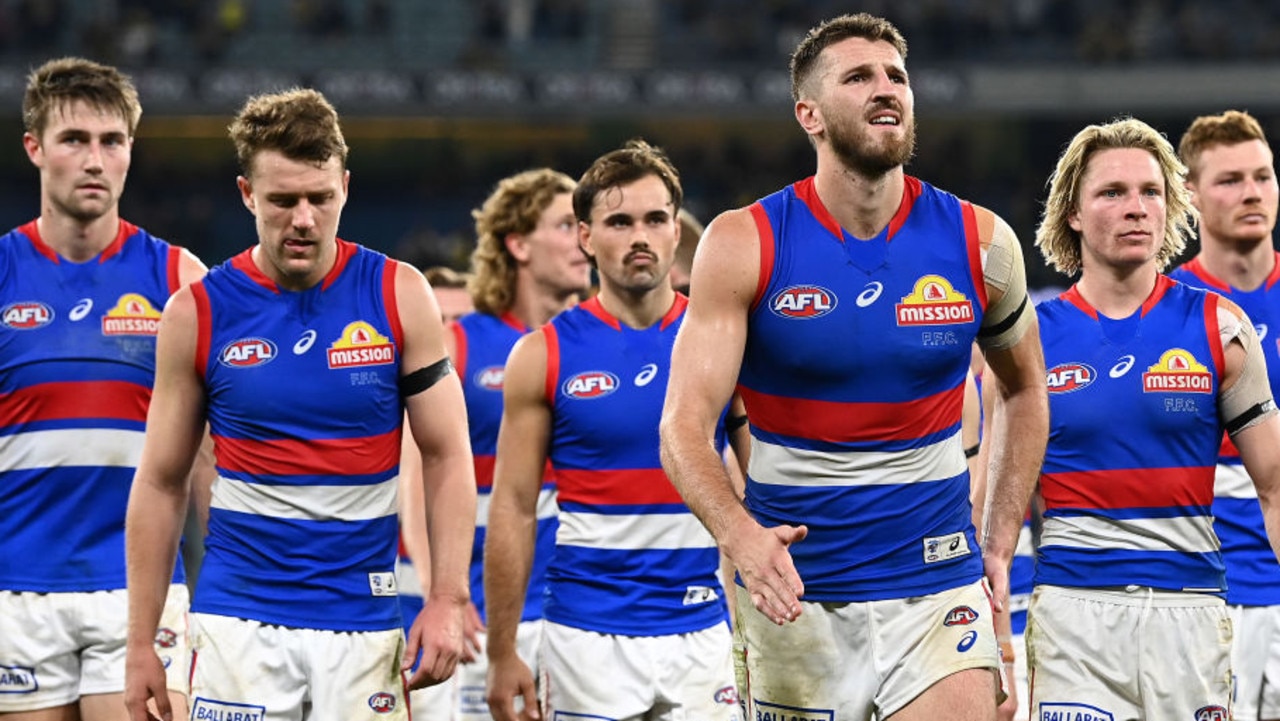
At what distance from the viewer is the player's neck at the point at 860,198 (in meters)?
4.83

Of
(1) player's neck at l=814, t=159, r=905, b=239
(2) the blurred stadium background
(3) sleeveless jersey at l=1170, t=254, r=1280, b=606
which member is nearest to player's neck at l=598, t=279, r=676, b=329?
(1) player's neck at l=814, t=159, r=905, b=239

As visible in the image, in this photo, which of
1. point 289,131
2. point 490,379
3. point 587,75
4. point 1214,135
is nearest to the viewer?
point 289,131

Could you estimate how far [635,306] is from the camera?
21.2ft

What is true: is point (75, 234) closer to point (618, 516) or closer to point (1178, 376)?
point (618, 516)

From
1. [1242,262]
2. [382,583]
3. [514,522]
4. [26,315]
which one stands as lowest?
[382,583]

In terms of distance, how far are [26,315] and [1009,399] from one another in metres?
3.39

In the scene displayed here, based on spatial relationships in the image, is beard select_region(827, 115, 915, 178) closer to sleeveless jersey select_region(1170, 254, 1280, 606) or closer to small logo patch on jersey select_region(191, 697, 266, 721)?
small logo patch on jersey select_region(191, 697, 266, 721)

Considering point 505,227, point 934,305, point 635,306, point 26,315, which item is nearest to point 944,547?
point 934,305

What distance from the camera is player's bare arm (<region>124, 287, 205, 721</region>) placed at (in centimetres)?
525

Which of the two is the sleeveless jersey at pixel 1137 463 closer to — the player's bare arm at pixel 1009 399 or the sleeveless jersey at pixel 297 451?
the player's bare arm at pixel 1009 399

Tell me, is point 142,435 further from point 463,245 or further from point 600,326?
point 463,245

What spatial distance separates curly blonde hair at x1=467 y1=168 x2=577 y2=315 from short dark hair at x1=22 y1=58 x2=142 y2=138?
2013 millimetres

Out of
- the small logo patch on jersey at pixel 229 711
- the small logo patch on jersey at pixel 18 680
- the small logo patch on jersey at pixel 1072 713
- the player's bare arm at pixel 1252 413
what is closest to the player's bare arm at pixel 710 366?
the small logo patch on jersey at pixel 229 711

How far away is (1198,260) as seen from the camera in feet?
23.6
